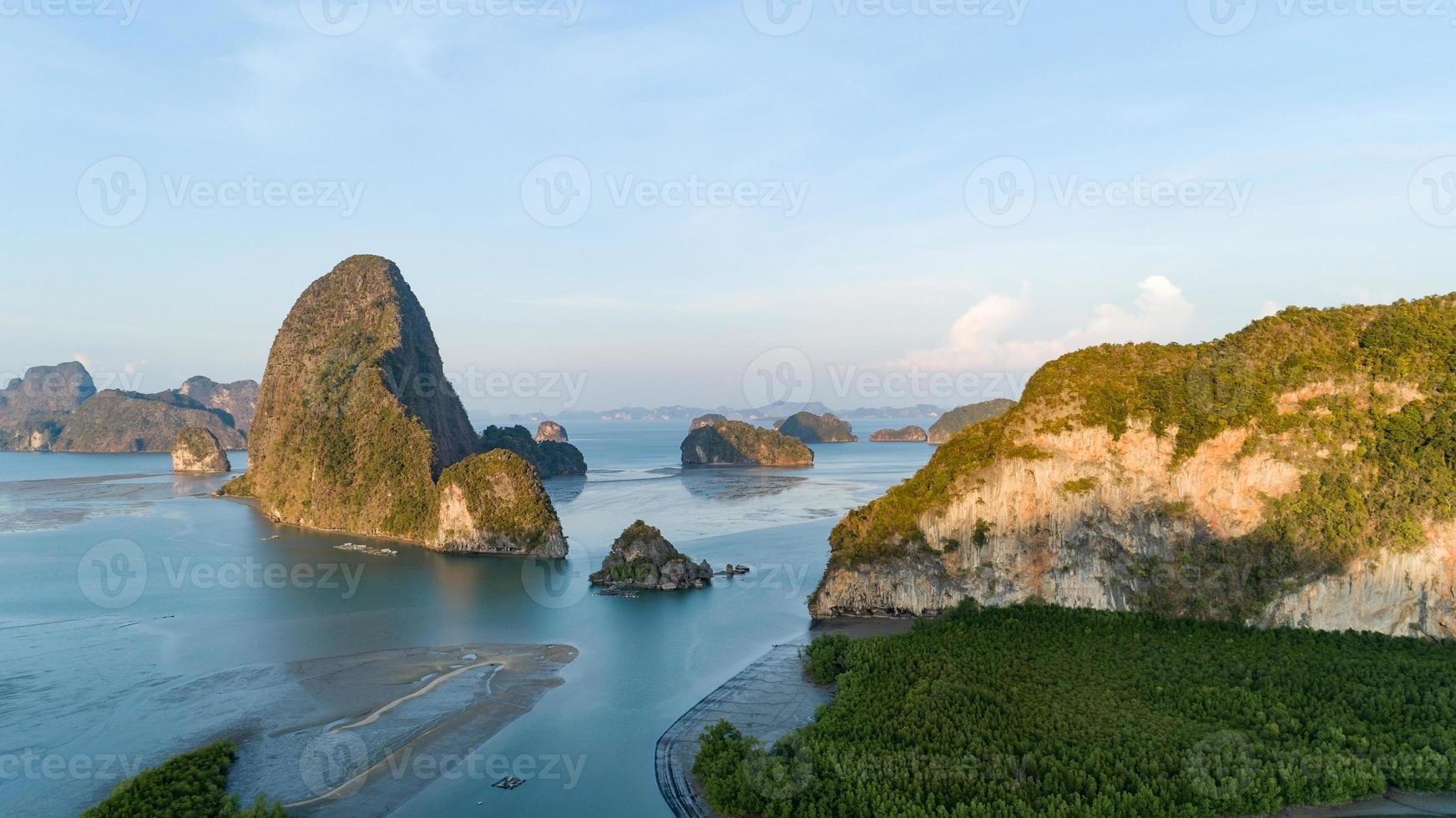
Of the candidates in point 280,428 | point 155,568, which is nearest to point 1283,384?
point 155,568

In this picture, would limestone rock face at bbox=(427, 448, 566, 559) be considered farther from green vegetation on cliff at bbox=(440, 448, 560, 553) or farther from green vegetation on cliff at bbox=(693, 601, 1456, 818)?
green vegetation on cliff at bbox=(693, 601, 1456, 818)

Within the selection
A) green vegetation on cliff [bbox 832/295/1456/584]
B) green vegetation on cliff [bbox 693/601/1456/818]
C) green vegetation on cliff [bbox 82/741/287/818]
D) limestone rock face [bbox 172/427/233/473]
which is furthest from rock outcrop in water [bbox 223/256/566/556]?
green vegetation on cliff [bbox 693/601/1456/818]

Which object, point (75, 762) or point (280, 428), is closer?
point (75, 762)

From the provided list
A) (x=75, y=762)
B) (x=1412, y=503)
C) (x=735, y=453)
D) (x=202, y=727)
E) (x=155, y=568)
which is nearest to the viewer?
(x=75, y=762)

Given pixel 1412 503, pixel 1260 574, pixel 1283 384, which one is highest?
pixel 1283 384

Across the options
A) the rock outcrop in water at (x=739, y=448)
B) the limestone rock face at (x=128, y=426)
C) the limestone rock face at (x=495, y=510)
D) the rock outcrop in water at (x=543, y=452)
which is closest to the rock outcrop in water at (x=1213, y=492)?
the limestone rock face at (x=495, y=510)

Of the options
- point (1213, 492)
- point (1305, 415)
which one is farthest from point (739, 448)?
point (1305, 415)

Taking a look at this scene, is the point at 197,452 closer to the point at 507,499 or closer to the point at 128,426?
the point at 128,426

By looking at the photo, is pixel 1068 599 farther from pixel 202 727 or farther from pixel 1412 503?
pixel 202 727
